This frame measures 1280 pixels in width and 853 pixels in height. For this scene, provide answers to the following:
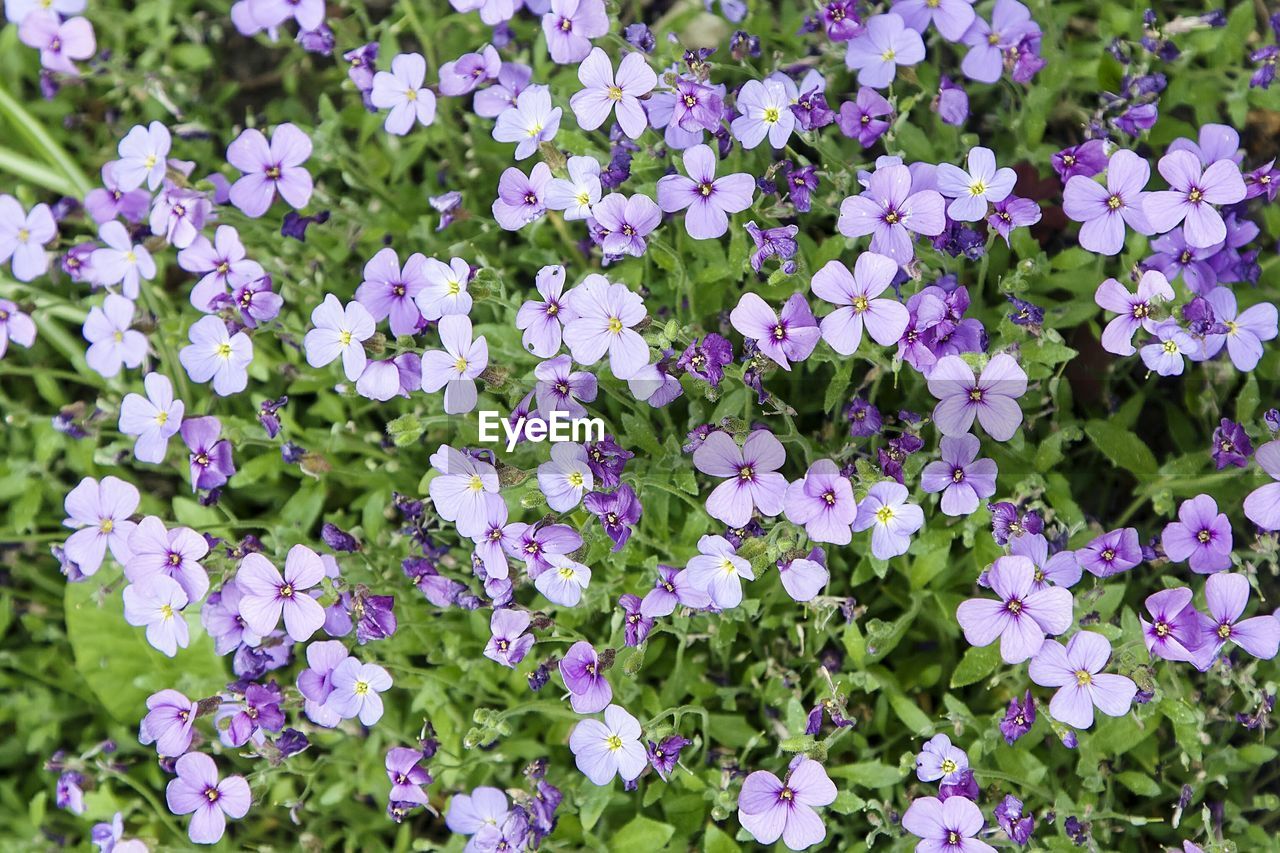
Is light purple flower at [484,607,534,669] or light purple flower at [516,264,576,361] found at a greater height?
light purple flower at [516,264,576,361]

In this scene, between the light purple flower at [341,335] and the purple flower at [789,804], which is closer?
the purple flower at [789,804]

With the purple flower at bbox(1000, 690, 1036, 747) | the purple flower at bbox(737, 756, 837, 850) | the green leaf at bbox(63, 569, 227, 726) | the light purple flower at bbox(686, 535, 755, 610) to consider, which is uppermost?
the light purple flower at bbox(686, 535, 755, 610)

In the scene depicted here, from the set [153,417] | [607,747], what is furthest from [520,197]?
[607,747]

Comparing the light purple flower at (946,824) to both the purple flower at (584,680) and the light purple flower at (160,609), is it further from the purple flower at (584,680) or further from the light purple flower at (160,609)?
the light purple flower at (160,609)

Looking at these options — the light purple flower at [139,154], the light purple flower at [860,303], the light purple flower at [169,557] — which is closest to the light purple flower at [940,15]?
the light purple flower at [860,303]

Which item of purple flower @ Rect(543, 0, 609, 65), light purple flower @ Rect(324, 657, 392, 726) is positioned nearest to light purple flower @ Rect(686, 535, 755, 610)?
light purple flower @ Rect(324, 657, 392, 726)

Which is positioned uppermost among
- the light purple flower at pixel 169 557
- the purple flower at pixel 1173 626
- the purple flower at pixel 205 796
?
the light purple flower at pixel 169 557

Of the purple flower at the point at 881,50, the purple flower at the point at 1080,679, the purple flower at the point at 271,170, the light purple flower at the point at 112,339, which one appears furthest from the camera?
the light purple flower at the point at 112,339

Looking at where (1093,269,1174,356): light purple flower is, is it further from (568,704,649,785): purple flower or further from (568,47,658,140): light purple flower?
(568,704,649,785): purple flower
